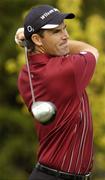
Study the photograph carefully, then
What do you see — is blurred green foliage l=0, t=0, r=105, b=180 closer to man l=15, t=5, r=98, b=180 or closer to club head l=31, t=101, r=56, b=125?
man l=15, t=5, r=98, b=180

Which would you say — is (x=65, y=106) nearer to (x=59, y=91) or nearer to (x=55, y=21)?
(x=59, y=91)

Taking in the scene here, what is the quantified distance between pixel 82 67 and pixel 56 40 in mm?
233

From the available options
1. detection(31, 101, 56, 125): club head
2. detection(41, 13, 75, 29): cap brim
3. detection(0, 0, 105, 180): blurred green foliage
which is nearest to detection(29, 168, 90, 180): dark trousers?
detection(31, 101, 56, 125): club head

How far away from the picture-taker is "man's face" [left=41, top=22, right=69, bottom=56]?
225 inches

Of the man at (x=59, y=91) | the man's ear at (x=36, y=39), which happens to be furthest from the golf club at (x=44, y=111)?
the man's ear at (x=36, y=39)

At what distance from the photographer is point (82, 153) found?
5832 millimetres

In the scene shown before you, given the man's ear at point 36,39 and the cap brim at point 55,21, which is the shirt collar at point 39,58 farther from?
the cap brim at point 55,21

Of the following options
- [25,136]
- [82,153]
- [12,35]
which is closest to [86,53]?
[82,153]

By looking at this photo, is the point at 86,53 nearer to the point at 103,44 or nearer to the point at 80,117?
the point at 80,117

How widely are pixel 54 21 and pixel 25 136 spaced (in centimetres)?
773

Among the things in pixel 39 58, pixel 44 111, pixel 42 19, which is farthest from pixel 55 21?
pixel 44 111

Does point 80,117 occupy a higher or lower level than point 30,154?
higher

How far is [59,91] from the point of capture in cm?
570

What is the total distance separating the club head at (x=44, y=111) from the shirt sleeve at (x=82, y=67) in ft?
0.79
